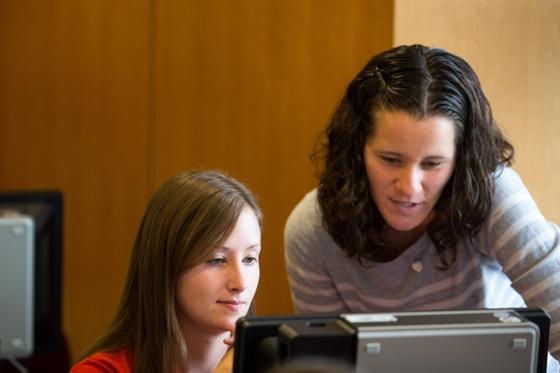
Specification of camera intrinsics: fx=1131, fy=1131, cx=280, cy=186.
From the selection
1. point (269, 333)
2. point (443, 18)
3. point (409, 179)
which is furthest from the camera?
point (443, 18)

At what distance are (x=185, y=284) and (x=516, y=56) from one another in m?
1.50

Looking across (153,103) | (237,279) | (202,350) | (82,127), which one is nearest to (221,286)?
(237,279)

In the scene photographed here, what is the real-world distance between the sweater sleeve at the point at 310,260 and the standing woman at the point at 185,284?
364 millimetres

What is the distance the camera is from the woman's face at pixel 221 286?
6.26ft

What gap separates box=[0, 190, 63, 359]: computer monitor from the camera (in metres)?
1.72

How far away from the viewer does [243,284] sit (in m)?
1.90

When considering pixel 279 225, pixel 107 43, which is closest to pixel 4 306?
pixel 279 225

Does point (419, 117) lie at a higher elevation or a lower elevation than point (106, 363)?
A: higher

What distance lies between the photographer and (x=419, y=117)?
2.09m

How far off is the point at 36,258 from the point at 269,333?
25.8 inches

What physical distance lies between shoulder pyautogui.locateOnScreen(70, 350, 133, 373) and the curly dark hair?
0.57 m

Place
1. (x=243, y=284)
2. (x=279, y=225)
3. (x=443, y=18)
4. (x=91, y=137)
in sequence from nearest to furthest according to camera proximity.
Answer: (x=243, y=284) → (x=443, y=18) → (x=279, y=225) → (x=91, y=137)

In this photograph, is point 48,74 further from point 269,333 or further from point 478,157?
point 269,333

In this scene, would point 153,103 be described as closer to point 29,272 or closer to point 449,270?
point 449,270
